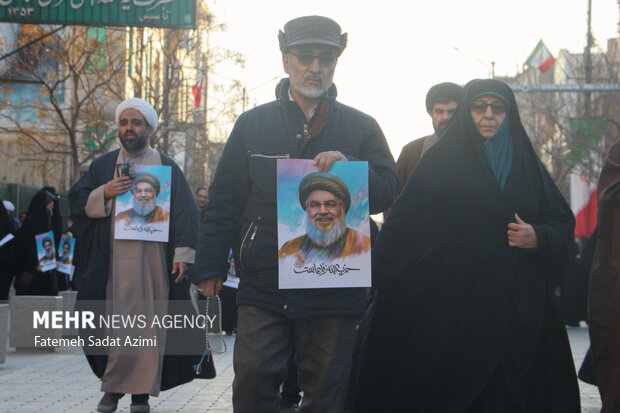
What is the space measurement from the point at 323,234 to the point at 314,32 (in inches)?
34.9

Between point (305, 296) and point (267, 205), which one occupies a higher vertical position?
point (267, 205)

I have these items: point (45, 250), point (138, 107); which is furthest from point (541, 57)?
point (138, 107)

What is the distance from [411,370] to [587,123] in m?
22.2

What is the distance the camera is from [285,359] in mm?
4355

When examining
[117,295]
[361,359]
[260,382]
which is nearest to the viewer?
[260,382]

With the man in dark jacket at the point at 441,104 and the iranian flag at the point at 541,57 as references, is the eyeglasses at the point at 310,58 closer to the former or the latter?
the man in dark jacket at the point at 441,104

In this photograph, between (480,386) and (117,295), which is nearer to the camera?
(480,386)

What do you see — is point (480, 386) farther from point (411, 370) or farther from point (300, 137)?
point (300, 137)

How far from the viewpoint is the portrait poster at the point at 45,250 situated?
12.8 m

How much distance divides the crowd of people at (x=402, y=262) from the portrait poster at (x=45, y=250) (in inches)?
332

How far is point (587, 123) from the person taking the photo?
25.9 metres

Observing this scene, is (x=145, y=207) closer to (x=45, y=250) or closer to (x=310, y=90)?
(x=310, y=90)

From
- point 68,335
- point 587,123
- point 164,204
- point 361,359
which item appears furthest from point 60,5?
point 587,123

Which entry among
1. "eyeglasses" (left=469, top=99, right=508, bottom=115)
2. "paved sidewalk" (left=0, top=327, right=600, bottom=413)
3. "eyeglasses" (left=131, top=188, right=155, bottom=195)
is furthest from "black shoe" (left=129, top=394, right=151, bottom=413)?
"eyeglasses" (left=469, top=99, right=508, bottom=115)
